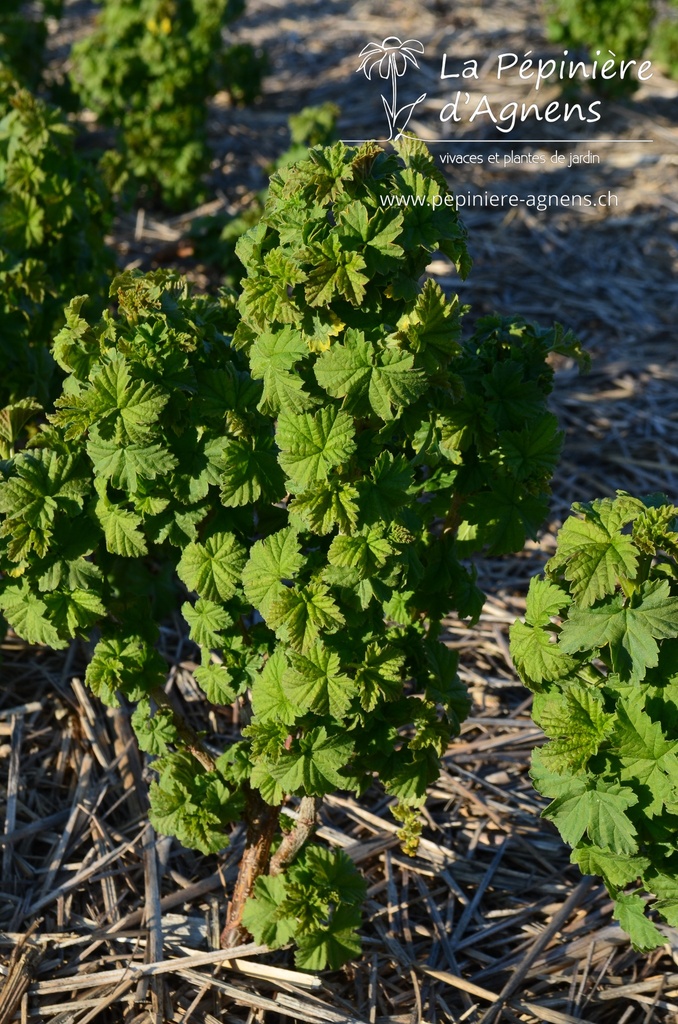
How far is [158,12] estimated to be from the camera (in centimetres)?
582

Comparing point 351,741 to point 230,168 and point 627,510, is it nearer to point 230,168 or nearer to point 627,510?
point 627,510

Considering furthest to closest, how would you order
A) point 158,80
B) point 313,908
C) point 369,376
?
1. point 158,80
2. point 313,908
3. point 369,376

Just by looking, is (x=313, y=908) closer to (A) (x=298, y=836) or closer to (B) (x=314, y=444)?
(A) (x=298, y=836)

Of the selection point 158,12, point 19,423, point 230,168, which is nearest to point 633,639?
point 19,423

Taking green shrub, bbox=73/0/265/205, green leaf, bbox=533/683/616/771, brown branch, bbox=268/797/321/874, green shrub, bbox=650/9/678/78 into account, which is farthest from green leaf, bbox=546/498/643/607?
green shrub, bbox=650/9/678/78

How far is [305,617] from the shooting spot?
79.6 inches

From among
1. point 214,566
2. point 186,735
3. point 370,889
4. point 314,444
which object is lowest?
point 370,889

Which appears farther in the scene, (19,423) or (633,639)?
(19,423)

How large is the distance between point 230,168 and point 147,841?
5255 mm

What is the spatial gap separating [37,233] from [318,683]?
211 centimetres

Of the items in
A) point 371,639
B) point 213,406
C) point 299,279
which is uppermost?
point 299,279

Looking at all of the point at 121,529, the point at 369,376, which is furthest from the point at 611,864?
the point at 121,529

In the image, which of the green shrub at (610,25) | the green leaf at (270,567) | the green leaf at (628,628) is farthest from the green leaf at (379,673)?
the green shrub at (610,25)

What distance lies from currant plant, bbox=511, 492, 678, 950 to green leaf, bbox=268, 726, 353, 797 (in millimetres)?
421
